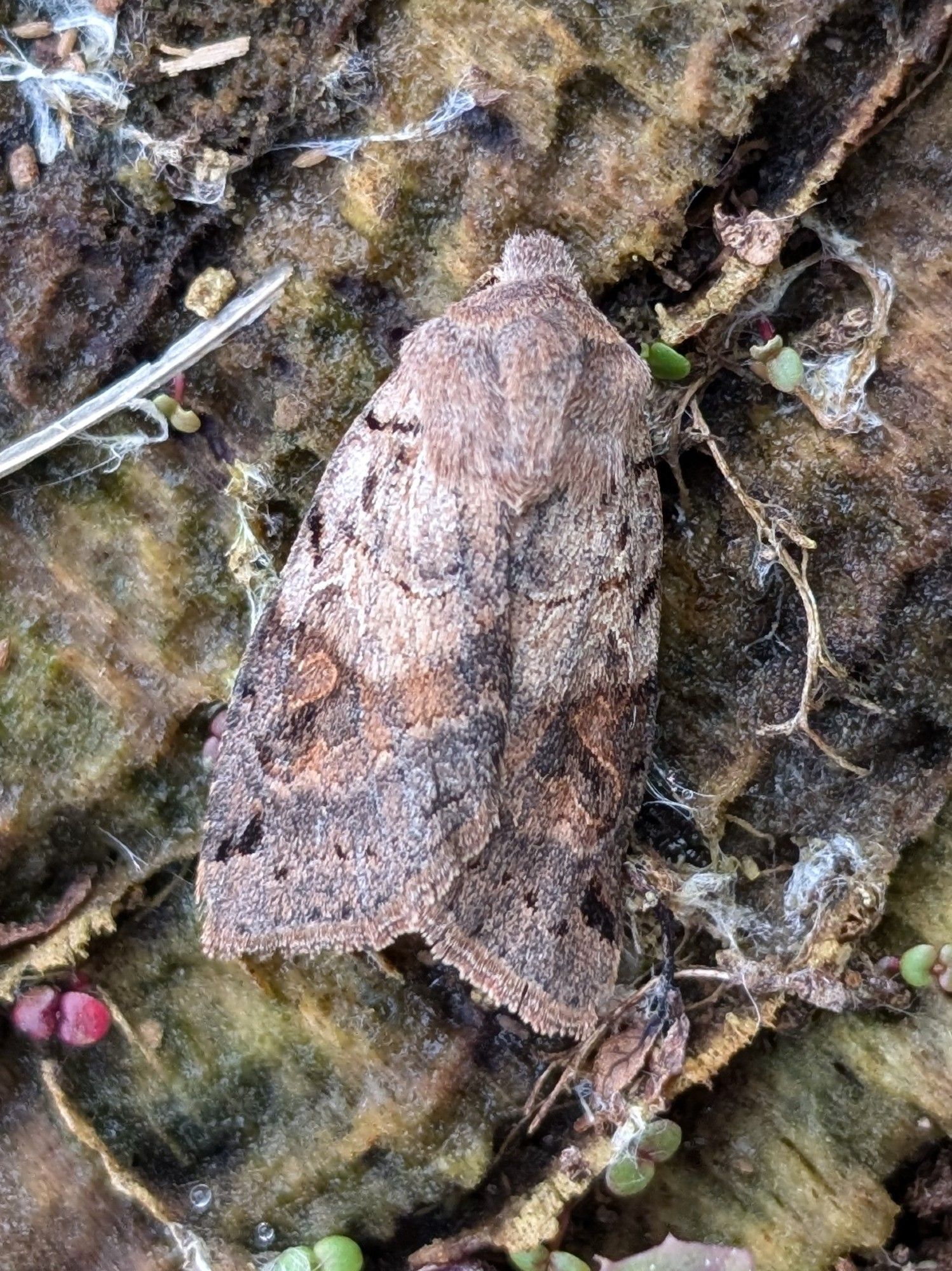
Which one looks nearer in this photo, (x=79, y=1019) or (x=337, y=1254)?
(x=337, y=1254)

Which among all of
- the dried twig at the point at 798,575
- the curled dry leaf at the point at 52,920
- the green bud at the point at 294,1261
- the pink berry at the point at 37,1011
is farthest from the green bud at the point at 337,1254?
the dried twig at the point at 798,575

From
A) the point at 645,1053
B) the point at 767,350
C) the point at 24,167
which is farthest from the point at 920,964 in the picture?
the point at 24,167

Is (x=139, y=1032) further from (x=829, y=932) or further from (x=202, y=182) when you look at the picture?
(x=202, y=182)

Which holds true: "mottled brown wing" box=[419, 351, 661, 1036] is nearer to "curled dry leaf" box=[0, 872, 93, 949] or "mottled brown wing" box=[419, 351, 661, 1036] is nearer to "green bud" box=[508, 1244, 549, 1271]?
"green bud" box=[508, 1244, 549, 1271]

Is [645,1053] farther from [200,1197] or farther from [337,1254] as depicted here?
[200,1197]

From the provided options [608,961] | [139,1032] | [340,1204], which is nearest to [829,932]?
[608,961]

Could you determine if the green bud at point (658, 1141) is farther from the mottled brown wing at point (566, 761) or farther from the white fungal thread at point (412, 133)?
the white fungal thread at point (412, 133)
